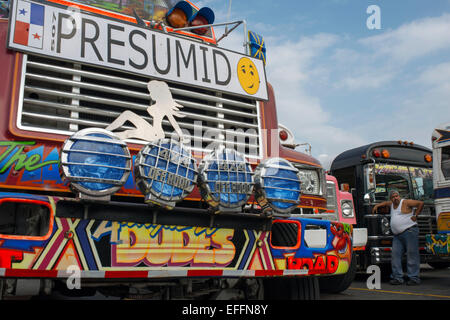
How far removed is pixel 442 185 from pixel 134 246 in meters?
6.53

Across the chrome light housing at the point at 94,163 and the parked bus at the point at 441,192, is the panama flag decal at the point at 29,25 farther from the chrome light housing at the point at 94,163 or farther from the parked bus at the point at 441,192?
the parked bus at the point at 441,192

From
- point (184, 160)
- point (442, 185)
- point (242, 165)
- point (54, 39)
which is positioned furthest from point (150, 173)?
point (442, 185)

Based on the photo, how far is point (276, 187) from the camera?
2674mm

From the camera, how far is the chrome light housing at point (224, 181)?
2.48 meters

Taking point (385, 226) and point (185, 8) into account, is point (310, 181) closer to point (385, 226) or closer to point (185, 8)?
point (185, 8)

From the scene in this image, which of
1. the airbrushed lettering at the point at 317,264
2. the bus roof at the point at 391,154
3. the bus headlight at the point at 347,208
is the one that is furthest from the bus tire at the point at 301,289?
the bus roof at the point at 391,154

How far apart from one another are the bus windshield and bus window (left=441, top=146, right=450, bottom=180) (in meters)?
1.17

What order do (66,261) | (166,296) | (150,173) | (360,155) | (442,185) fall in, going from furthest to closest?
1. (360,155)
2. (442,185)
3. (166,296)
4. (150,173)
5. (66,261)

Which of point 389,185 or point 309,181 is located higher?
point 389,185

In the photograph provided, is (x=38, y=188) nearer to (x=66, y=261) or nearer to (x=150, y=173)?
(x=66, y=261)

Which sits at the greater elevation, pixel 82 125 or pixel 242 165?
pixel 82 125

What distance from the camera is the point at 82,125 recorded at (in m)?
2.61

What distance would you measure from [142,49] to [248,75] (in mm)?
822

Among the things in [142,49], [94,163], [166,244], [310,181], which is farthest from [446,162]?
[94,163]
